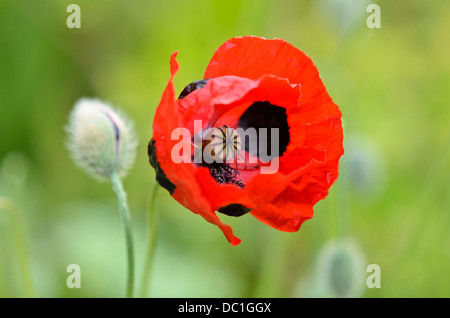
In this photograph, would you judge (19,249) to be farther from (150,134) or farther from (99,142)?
(150,134)

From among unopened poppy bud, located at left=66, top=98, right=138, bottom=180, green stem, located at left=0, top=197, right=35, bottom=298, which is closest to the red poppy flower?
unopened poppy bud, located at left=66, top=98, right=138, bottom=180

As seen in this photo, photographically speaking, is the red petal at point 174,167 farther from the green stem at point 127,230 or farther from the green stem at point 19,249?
the green stem at point 19,249

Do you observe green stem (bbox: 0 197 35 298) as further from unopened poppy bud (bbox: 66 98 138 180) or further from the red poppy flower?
the red poppy flower

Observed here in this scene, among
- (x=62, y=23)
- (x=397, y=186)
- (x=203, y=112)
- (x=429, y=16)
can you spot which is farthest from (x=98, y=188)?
(x=429, y=16)

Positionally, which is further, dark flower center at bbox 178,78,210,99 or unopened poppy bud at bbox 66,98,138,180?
unopened poppy bud at bbox 66,98,138,180

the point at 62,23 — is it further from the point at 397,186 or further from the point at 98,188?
the point at 397,186

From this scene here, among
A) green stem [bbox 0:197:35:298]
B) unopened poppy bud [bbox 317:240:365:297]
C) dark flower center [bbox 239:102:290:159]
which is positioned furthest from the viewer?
unopened poppy bud [bbox 317:240:365:297]
